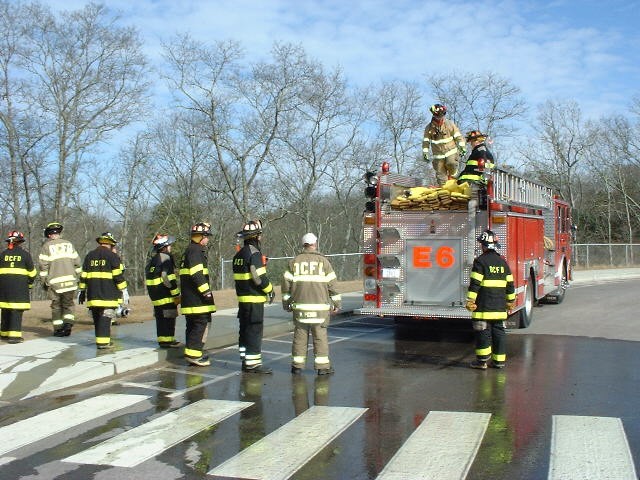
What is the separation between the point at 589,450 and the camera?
16.3ft

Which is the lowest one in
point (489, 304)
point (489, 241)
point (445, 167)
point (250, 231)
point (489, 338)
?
point (489, 338)

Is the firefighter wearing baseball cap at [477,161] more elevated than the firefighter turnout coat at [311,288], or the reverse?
the firefighter wearing baseball cap at [477,161]

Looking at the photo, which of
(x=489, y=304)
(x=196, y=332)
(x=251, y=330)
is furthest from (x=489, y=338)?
(x=196, y=332)

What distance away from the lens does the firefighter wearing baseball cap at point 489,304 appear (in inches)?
332

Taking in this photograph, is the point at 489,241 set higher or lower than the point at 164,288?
higher

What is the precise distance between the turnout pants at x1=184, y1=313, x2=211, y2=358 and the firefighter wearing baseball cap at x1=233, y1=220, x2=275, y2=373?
61cm

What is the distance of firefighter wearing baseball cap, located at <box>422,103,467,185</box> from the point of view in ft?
41.6

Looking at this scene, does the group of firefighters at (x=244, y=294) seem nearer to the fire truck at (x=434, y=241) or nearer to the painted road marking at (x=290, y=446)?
the fire truck at (x=434, y=241)

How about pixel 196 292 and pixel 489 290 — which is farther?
pixel 196 292

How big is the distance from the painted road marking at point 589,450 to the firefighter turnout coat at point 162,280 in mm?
5425

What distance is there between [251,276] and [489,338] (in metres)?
3.11

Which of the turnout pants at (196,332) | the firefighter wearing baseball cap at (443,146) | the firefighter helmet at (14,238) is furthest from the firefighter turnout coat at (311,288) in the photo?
the firefighter wearing baseball cap at (443,146)

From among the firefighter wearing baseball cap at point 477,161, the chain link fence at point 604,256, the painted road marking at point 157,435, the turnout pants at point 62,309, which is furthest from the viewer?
the chain link fence at point 604,256

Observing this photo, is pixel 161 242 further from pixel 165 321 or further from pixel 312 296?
pixel 312 296
